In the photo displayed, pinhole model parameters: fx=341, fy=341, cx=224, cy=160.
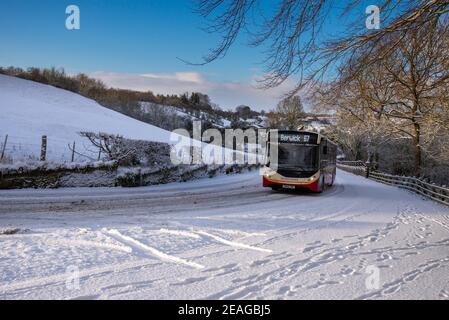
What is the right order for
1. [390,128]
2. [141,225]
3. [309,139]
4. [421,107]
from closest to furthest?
[141,225] < [309,139] < [421,107] < [390,128]

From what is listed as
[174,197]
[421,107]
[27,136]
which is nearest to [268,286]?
[174,197]

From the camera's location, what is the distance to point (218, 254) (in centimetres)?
542

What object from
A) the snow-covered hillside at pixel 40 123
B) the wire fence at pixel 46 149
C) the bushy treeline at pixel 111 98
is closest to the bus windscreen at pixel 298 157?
the wire fence at pixel 46 149

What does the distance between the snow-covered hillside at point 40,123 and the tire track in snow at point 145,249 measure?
534 inches

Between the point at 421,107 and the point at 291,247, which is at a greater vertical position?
the point at 421,107

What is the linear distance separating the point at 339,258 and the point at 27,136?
88.4 feet

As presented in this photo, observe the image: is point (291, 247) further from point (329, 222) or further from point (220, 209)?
point (220, 209)

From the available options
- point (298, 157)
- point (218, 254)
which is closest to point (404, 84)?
point (298, 157)

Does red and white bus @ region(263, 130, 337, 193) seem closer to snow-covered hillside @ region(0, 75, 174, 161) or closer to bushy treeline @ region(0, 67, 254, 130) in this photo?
snow-covered hillside @ region(0, 75, 174, 161)

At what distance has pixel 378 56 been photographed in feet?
21.9

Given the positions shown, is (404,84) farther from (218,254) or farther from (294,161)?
(218,254)

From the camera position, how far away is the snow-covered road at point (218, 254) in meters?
4.02

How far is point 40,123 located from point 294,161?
27.8m

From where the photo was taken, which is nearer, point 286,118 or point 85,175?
point 85,175
